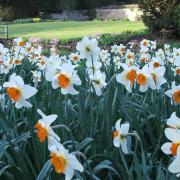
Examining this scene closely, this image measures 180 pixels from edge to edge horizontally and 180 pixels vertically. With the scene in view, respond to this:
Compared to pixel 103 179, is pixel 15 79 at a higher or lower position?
higher

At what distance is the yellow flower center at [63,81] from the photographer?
191cm

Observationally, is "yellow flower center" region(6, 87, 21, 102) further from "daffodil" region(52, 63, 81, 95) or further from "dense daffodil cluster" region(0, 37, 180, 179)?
"daffodil" region(52, 63, 81, 95)

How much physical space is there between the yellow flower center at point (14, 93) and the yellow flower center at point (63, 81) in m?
0.26

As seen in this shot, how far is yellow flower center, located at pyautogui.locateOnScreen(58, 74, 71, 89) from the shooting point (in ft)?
6.28

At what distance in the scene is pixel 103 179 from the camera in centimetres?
190

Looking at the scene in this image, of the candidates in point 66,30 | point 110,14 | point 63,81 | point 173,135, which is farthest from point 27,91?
point 110,14

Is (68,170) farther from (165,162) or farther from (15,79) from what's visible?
(165,162)

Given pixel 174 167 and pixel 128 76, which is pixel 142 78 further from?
pixel 174 167

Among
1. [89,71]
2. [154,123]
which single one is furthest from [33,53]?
[154,123]

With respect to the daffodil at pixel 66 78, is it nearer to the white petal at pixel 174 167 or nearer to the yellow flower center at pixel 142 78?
the yellow flower center at pixel 142 78

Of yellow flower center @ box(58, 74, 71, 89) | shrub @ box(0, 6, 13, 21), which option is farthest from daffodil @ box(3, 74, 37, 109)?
shrub @ box(0, 6, 13, 21)

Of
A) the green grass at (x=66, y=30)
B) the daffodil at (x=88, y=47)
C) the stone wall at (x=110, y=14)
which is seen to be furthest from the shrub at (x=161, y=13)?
the stone wall at (x=110, y=14)

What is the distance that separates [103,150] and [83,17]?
35124 millimetres

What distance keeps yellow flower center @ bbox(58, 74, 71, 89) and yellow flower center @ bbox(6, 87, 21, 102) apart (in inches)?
10.2
